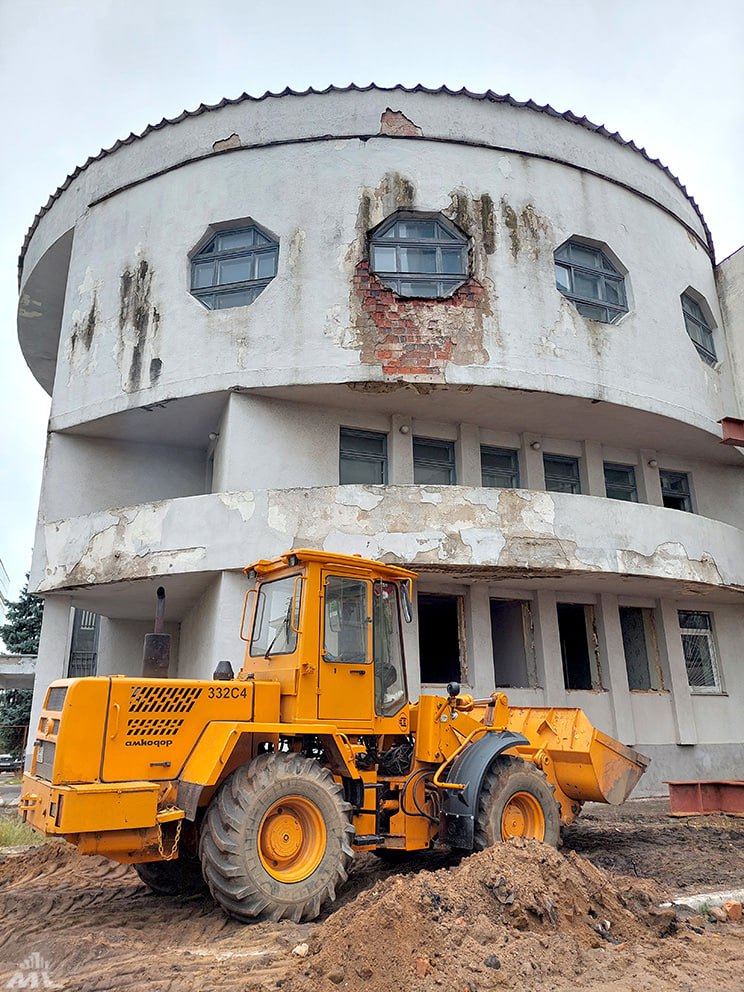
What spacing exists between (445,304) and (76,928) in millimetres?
10391

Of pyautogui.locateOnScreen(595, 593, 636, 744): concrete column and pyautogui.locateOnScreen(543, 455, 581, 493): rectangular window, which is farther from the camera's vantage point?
pyautogui.locateOnScreen(543, 455, 581, 493): rectangular window

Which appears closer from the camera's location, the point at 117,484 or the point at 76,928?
the point at 76,928

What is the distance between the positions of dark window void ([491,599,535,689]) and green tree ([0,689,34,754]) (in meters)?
16.0

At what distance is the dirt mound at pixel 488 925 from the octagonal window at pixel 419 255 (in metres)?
9.93

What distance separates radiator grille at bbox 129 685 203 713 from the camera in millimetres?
5516

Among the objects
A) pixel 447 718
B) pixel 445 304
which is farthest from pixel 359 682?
pixel 445 304

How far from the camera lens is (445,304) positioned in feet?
42.4

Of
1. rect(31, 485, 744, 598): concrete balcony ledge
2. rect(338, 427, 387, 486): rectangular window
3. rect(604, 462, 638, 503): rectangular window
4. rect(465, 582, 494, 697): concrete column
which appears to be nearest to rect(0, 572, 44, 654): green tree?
rect(31, 485, 744, 598): concrete balcony ledge

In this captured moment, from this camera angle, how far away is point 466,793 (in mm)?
6371

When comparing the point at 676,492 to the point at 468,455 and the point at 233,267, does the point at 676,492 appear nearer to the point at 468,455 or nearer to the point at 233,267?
the point at 468,455

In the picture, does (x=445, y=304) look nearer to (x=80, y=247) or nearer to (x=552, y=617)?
(x=552, y=617)

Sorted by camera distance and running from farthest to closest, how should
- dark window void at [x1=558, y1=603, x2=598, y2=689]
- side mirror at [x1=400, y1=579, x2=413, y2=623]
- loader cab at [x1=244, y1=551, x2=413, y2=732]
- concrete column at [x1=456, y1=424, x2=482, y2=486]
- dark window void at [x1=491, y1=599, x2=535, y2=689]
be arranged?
dark window void at [x1=558, y1=603, x2=598, y2=689] → concrete column at [x1=456, y1=424, x2=482, y2=486] → dark window void at [x1=491, y1=599, x2=535, y2=689] → side mirror at [x1=400, y1=579, x2=413, y2=623] → loader cab at [x1=244, y1=551, x2=413, y2=732]

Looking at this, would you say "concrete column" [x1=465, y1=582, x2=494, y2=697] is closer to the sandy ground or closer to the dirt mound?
the sandy ground

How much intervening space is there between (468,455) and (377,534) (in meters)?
3.23
